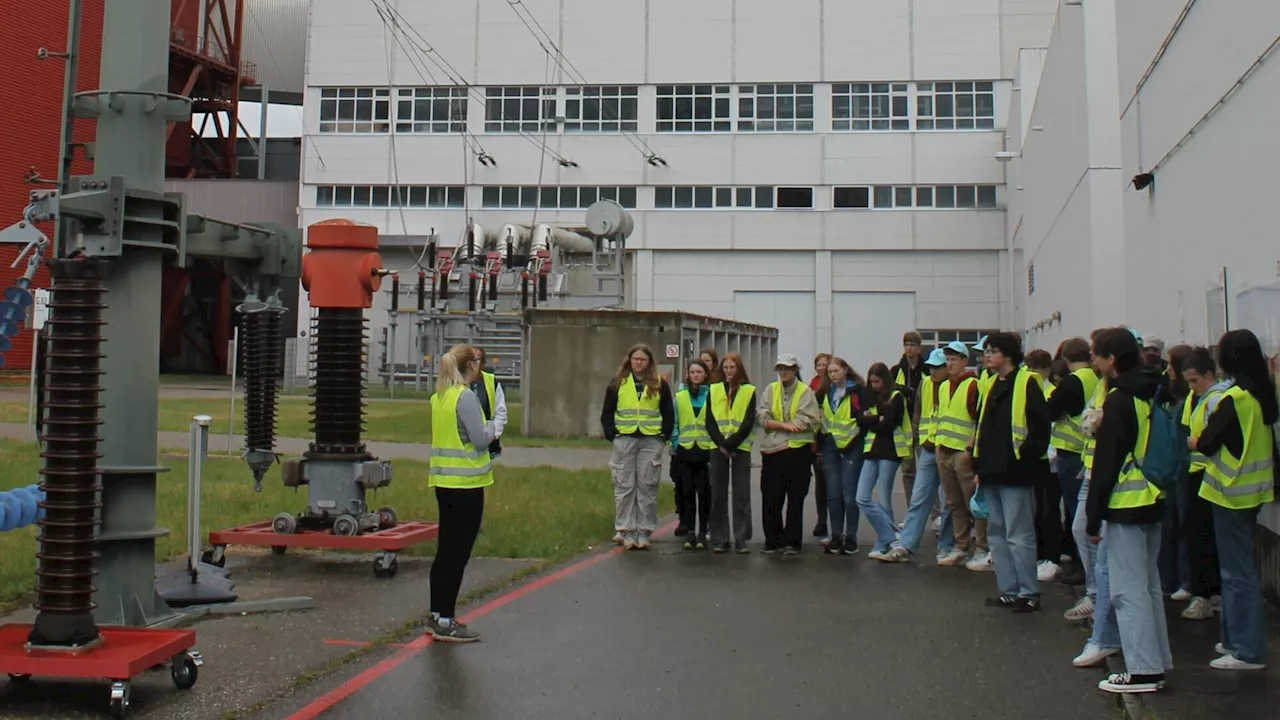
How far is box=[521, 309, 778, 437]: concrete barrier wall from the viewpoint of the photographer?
25.5m

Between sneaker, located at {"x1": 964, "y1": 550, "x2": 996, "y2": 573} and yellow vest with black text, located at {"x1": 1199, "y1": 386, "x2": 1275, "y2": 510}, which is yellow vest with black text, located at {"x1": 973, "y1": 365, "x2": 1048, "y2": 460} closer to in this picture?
yellow vest with black text, located at {"x1": 1199, "y1": 386, "x2": 1275, "y2": 510}

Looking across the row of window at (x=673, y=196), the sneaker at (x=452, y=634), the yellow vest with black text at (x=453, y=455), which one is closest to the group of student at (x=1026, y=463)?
the yellow vest with black text at (x=453, y=455)

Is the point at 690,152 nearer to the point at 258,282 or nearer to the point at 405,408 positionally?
the point at 405,408

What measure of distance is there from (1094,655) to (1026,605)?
1662 millimetres

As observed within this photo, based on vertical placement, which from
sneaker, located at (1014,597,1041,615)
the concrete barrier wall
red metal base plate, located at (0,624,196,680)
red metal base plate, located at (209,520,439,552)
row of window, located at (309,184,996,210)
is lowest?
sneaker, located at (1014,597,1041,615)

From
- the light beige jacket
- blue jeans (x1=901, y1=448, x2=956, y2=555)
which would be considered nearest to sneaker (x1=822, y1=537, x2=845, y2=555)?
blue jeans (x1=901, y1=448, x2=956, y2=555)

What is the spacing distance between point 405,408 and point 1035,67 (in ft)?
64.8

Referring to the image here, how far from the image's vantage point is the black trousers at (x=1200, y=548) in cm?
825

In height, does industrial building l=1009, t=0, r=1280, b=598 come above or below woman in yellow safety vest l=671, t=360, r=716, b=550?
above

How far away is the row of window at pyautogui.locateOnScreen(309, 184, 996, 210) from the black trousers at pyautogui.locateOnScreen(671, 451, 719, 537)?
113 feet

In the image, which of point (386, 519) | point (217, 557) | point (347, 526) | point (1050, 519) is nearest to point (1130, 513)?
point (1050, 519)

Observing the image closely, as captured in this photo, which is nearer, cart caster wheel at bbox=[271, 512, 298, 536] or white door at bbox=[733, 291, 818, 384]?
cart caster wheel at bbox=[271, 512, 298, 536]

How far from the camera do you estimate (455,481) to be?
777 centimetres

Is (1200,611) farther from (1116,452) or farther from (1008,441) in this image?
(1116,452)
